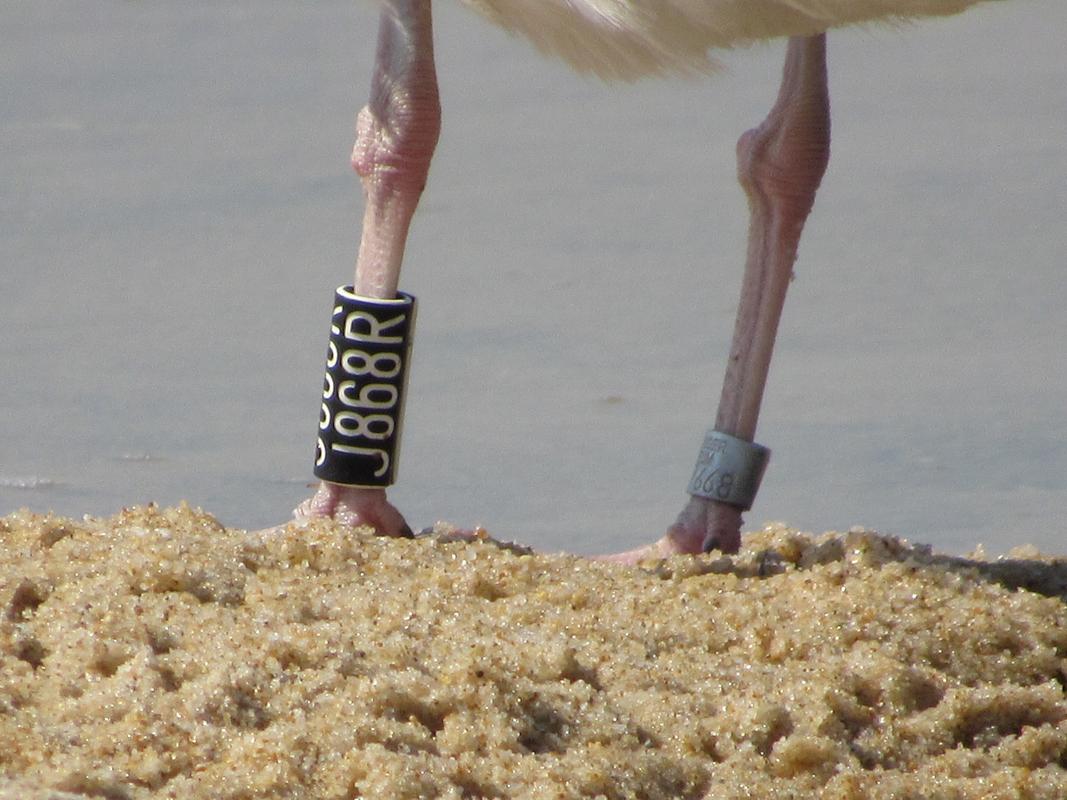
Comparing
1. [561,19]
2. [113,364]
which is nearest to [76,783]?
[561,19]

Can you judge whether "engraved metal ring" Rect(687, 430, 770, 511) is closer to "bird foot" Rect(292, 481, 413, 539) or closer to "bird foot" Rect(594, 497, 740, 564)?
"bird foot" Rect(594, 497, 740, 564)

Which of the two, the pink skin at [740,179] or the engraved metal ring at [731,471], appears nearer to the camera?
the pink skin at [740,179]

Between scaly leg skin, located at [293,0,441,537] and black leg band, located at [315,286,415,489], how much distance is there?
0.04 metres

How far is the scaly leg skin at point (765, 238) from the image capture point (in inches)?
127

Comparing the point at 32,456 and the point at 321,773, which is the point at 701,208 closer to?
the point at 32,456

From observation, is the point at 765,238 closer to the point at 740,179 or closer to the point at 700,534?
the point at 740,179

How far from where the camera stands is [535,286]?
190 inches

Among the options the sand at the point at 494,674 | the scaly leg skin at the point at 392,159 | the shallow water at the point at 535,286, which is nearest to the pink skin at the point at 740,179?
the scaly leg skin at the point at 392,159

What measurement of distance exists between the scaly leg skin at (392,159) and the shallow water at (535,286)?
0.32ft

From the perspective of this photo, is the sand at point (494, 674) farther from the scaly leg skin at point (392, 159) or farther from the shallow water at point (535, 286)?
the shallow water at point (535, 286)

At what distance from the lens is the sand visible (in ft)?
7.25

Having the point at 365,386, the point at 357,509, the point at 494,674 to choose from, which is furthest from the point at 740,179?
the point at 494,674

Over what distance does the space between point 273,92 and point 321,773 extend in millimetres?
4509

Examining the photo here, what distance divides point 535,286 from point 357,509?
6.08 ft
